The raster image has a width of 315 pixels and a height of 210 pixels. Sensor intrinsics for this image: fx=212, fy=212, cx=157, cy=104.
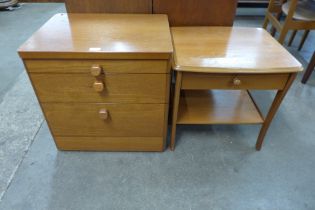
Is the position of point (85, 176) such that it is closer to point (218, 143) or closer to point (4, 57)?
point (218, 143)

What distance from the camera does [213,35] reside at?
1.08m

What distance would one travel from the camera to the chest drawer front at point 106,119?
0.98 meters

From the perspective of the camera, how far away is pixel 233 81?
0.91 metres

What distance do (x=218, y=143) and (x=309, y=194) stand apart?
1.63 ft

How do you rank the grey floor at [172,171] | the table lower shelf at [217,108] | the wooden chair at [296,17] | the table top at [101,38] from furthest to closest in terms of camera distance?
the wooden chair at [296,17]
the table lower shelf at [217,108]
the grey floor at [172,171]
the table top at [101,38]

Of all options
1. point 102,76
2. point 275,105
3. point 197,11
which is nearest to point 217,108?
point 275,105

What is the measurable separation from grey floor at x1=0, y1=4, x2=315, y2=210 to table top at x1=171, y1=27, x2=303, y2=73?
0.57 meters

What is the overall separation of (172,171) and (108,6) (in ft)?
3.06

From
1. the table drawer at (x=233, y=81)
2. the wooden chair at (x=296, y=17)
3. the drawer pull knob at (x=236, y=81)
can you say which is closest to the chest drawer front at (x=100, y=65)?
the table drawer at (x=233, y=81)

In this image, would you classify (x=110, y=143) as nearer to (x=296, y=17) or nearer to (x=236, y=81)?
(x=236, y=81)

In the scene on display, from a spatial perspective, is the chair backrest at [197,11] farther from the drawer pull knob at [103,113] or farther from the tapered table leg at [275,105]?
the drawer pull knob at [103,113]

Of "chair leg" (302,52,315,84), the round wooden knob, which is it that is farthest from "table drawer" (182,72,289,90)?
"chair leg" (302,52,315,84)

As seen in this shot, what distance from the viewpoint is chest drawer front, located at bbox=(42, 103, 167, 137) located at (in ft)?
3.22

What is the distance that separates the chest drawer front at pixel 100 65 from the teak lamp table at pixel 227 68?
0.29ft
